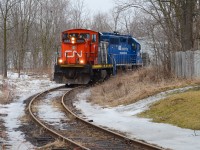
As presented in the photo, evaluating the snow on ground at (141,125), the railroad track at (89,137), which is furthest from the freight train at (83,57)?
the railroad track at (89,137)

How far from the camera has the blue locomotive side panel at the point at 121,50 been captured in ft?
92.4

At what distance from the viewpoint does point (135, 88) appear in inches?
733

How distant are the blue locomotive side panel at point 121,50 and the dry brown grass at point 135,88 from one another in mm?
5743

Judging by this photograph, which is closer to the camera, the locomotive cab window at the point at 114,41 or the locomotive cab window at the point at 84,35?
the locomotive cab window at the point at 84,35

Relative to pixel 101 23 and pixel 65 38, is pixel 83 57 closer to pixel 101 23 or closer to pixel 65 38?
pixel 65 38

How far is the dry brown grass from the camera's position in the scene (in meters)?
16.3

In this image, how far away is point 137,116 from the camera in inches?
513

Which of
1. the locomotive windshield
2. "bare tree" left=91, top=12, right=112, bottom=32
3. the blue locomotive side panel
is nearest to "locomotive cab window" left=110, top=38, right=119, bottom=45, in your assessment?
the blue locomotive side panel

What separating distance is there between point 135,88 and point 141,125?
754 cm

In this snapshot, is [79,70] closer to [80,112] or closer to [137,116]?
[80,112]

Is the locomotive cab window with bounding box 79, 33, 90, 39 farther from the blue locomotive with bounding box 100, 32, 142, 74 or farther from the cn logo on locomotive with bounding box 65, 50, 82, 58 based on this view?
the blue locomotive with bounding box 100, 32, 142, 74

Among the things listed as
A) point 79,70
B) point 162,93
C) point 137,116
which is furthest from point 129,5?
point 137,116

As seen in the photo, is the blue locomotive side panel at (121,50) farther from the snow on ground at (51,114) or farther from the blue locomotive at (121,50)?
the snow on ground at (51,114)

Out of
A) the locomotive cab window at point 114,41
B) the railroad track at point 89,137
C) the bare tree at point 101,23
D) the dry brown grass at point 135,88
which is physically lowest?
the railroad track at point 89,137
